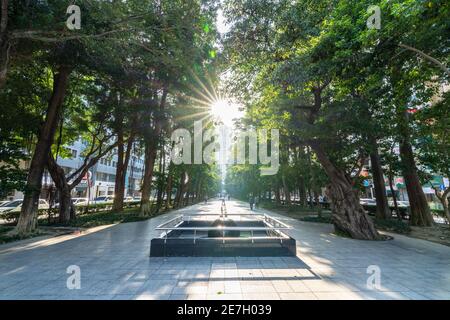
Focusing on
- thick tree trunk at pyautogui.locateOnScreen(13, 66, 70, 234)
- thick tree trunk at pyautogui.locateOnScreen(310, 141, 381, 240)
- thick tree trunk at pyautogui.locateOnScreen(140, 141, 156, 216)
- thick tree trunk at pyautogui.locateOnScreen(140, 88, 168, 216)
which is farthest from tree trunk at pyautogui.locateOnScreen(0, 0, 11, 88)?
thick tree trunk at pyautogui.locateOnScreen(140, 141, 156, 216)

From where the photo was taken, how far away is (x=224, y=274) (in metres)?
5.55

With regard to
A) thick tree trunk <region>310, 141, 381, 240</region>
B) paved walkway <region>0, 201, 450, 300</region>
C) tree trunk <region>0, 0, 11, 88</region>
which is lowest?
paved walkway <region>0, 201, 450, 300</region>

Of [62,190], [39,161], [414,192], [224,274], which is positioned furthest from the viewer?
[62,190]

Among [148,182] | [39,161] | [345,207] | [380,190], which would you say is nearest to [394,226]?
[380,190]

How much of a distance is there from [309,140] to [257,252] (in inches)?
258

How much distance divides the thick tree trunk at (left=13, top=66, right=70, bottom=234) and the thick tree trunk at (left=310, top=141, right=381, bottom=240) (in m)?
13.5

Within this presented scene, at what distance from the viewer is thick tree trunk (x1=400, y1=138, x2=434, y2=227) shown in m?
14.3

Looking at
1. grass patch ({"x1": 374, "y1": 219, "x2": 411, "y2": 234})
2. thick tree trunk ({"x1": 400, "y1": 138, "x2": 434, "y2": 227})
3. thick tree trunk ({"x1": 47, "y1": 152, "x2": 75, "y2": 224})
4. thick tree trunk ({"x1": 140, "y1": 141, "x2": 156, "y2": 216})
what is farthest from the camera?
thick tree trunk ({"x1": 140, "y1": 141, "x2": 156, "y2": 216})

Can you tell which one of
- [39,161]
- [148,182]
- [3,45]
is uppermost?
[3,45]

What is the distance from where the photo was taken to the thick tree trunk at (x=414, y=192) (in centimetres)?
1426

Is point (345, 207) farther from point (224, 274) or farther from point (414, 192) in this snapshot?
point (224, 274)

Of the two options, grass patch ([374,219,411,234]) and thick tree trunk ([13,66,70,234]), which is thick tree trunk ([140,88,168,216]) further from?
grass patch ([374,219,411,234])

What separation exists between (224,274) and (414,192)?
1495 centimetres

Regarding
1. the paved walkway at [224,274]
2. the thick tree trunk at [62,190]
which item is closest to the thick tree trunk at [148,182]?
the thick tree trunk at [62,190]
